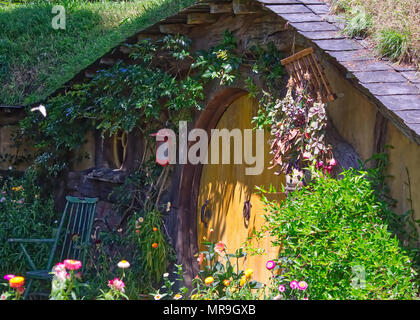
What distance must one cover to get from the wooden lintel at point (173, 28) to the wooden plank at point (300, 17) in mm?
1770

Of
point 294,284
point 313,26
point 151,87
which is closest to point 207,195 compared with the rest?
point 151,87

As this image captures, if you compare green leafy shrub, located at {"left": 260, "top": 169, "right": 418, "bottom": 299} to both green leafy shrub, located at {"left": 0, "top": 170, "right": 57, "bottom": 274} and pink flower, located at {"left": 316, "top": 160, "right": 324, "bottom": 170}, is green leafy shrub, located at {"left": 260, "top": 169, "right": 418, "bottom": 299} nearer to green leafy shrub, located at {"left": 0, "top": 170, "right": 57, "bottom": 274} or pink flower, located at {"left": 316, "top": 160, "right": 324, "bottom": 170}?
pink flower, located at {"left": 316, "top": 160, "right": 324, "bottom": 170}

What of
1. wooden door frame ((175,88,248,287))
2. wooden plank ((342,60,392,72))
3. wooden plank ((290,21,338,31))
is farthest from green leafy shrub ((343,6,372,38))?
wooden door frame ((175,88,248,287))

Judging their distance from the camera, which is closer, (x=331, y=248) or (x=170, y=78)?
(x=331, y=248)

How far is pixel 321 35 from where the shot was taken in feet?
13.6

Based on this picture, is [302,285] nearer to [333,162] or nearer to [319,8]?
[333,162]

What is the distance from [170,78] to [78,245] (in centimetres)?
196

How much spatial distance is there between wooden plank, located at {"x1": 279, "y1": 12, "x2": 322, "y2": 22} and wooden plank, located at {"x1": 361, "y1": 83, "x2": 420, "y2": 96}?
0.92 meters

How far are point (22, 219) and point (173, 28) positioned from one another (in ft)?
10.2

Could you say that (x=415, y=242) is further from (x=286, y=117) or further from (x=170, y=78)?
(x=170, y=78)

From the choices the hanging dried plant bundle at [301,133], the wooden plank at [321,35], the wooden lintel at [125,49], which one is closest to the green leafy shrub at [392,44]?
the wooden plank at [321,35]

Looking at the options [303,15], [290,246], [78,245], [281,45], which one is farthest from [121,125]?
[290,246]

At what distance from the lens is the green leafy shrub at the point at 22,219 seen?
23.0 ft
